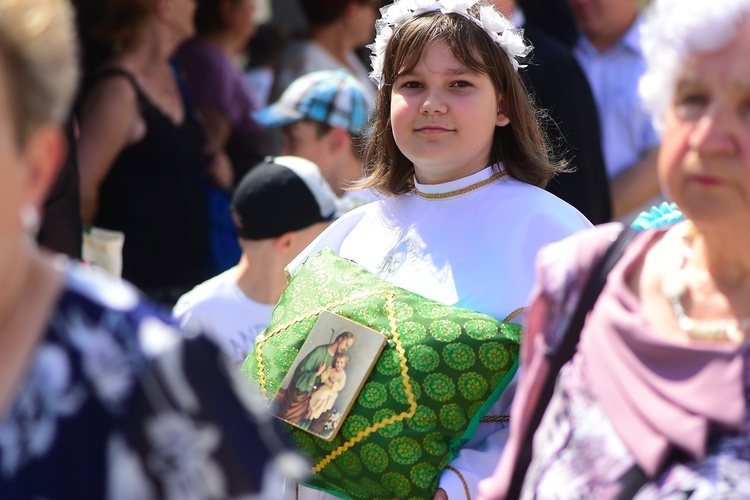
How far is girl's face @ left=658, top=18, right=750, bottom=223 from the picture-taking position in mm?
1922

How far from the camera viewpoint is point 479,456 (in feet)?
9.36

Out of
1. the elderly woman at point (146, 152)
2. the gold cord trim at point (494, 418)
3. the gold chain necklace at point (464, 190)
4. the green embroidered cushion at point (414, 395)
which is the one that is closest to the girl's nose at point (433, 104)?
the gold chain necklace at point (464, 190)

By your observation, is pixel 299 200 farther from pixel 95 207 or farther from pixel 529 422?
pixel 529 422

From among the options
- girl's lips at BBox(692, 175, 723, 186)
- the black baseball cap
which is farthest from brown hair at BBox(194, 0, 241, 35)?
girl's lips at BBox(692, 175, 723, 186)

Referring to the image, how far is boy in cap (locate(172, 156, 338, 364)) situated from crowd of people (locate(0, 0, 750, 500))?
1 cm

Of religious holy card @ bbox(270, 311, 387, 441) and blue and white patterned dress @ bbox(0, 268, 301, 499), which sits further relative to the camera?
religious holy card @ bbox(270, 311, 387, 441)

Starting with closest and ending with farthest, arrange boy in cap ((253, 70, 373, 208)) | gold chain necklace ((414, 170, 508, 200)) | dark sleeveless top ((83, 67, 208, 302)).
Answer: gold chain necklace ((414, 170, 508, 200))
dark sleeveless top ((83, 67, 208, 302))
boy in cap ((253, 70, 373, 208))

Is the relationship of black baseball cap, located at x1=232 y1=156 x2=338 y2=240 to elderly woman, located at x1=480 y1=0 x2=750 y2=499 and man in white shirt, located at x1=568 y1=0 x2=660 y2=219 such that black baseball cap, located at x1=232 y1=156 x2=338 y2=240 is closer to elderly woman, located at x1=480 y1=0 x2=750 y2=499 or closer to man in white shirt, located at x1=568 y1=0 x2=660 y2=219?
man in white shirt, located at x1=568 y1=0 x2=660 y2=219

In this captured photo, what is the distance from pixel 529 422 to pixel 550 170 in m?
1.21

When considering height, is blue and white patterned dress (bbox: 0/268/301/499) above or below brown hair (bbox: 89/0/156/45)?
above

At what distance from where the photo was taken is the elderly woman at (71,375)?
149 centimetres

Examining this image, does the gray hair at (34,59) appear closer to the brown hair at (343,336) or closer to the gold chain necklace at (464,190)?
the brown hair at (343,336)

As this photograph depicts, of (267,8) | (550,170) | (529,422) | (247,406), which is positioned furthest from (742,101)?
(267,8)

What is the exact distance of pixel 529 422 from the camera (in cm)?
219
